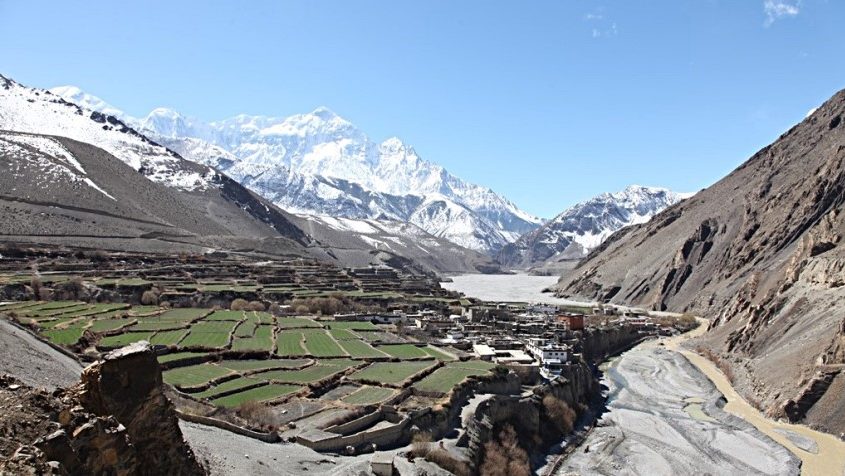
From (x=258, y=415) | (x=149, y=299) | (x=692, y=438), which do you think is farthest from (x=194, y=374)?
(x=149, y=299)

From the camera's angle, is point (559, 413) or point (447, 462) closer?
point (447, 462)

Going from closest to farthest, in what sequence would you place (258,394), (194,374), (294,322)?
(258,394)
(194,374)
(294,322)

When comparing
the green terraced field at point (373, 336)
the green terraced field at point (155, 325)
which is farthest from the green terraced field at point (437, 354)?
the green terraced field at point (155, 325)

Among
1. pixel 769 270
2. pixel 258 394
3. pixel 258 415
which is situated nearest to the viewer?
pixel 258 415

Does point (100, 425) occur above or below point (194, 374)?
above

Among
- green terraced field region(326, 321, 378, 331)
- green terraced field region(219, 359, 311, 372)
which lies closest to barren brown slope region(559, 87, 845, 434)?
green terraced field region(326, 321, 378, 331)

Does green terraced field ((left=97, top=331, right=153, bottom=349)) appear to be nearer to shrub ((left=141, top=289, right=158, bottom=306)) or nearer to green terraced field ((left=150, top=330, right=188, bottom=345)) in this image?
green terraced field ((left=150, top=330, right=188, bottom=345))

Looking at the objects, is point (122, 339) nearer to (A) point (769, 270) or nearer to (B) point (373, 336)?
(B) point (373, 336)
